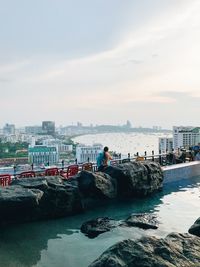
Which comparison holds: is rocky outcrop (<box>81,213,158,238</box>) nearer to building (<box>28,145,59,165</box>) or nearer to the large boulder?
the large boulder

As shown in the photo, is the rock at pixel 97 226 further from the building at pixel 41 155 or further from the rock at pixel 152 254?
the building at pixel 41 155

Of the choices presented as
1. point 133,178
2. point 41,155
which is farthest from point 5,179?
point 41,155

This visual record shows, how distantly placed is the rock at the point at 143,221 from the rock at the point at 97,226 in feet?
1.98

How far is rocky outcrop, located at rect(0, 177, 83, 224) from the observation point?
11992 mm

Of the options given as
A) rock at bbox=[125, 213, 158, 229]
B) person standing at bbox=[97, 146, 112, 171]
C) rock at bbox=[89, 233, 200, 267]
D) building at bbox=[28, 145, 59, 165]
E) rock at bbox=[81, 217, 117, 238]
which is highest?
person standing at bbox=[97, 146, 112, 171]

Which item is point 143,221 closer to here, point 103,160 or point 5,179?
point 103,160

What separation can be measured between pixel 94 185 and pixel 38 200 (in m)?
3.03

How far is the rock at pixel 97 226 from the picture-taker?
37.2 feet

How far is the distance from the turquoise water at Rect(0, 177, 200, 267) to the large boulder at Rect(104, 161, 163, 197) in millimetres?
596

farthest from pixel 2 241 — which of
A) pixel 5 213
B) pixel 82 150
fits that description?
pixel 82 150

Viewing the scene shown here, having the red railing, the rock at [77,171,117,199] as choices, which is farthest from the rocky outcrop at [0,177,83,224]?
the red railing

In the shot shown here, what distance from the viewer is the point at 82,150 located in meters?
75.2

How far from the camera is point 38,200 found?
501 inches

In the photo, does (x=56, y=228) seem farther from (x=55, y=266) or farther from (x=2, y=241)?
(x=55, y=266)
